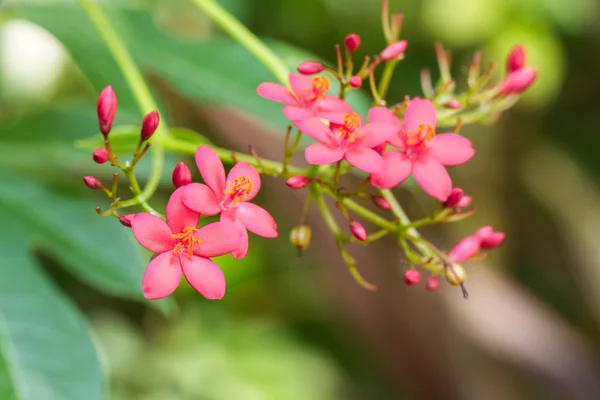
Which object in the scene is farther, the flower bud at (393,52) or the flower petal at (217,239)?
the flower bud at (393,52)

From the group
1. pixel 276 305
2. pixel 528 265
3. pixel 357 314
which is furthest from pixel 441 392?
pixel 528 265

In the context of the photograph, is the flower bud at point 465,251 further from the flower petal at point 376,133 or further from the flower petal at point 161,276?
the flower petal at point 161,276

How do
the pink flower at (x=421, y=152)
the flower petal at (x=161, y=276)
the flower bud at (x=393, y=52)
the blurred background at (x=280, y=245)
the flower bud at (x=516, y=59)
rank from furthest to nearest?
the blurred background at (x=280, y=245)
the flower bud at (x=516, y=59)
the flower bud at (x=393, y=52)
the pink flower at (x=421, y=152)
the flower petal at (x=161, y=276)

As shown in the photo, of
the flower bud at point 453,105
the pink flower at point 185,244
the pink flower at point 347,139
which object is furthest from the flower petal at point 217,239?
the flower bud at point 453,105

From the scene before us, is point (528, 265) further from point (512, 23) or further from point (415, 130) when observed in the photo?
point (415, 130)

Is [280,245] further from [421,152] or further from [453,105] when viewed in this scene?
[421,152]

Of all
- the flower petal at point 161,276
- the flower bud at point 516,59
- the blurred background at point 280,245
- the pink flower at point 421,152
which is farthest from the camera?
the blurred background at point 280,245

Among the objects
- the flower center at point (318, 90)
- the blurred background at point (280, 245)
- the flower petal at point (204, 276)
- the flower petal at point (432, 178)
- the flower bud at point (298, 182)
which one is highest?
the flower center at point (318, 90)
